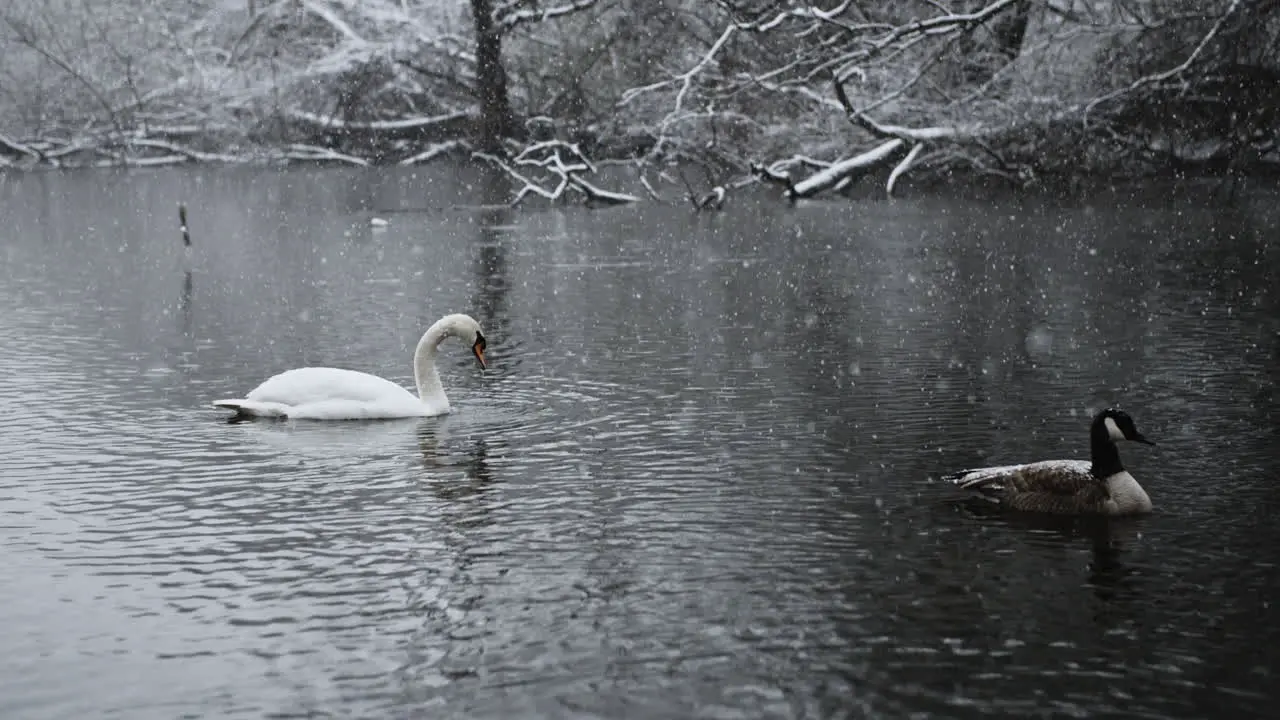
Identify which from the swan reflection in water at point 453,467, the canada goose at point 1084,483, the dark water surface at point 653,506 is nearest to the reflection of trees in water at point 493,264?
the dark water surface at point 653,506

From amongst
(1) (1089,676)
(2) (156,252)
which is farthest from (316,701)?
(2) (156,252)

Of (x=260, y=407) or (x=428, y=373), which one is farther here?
(x=428, y=373)

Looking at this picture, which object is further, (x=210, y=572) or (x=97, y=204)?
(x=97, y=204)

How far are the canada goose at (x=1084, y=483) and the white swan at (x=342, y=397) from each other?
17.0 feet

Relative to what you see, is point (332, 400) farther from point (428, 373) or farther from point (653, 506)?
point (653, 506)

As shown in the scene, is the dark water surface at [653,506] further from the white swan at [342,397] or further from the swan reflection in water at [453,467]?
the white swan at [342,397]

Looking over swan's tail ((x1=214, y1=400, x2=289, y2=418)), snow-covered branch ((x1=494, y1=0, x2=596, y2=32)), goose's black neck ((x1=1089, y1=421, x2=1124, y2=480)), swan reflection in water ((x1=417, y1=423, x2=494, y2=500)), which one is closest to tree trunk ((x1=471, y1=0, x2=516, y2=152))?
snow-covered branch ((x1=494, y1=0, x2=596, y2=32))

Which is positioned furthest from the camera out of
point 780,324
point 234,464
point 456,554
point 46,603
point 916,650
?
point 780,324

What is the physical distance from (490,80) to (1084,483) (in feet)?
129

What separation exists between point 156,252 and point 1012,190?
1856cm

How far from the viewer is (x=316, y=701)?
7.17m

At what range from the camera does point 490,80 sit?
47.8m

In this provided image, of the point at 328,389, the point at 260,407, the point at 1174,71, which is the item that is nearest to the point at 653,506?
the point at 328,389

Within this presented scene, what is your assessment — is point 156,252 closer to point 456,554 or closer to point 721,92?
point 721,92
